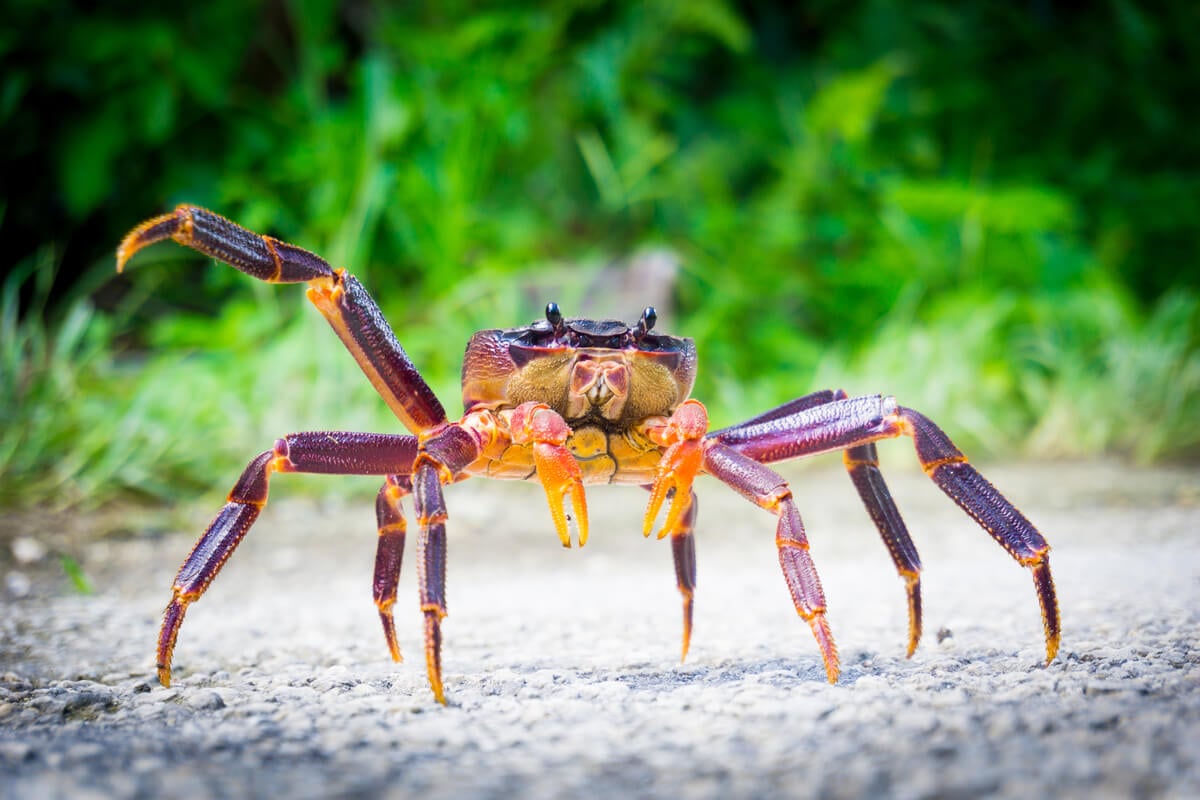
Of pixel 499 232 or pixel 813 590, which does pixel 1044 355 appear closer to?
pixel 499 232

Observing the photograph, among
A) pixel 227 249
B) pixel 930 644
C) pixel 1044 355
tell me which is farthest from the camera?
pixel 1044 355

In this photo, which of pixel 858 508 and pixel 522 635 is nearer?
pixel 522 635

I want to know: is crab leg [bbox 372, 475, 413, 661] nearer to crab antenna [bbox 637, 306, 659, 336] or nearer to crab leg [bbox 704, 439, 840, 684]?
crab antenna [bbox 637, 306, 659, 336]

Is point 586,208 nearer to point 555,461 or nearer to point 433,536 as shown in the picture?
point 555,461

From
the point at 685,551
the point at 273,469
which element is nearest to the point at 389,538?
the point at 273,469

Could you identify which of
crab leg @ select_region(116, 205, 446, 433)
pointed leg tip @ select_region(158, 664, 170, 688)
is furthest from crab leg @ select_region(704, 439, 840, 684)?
pointed leg tip @ select_region(158, 664, 170, 688)

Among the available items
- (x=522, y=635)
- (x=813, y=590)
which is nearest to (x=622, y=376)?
(x=813, y=590)

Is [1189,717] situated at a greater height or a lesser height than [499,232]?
lesser
